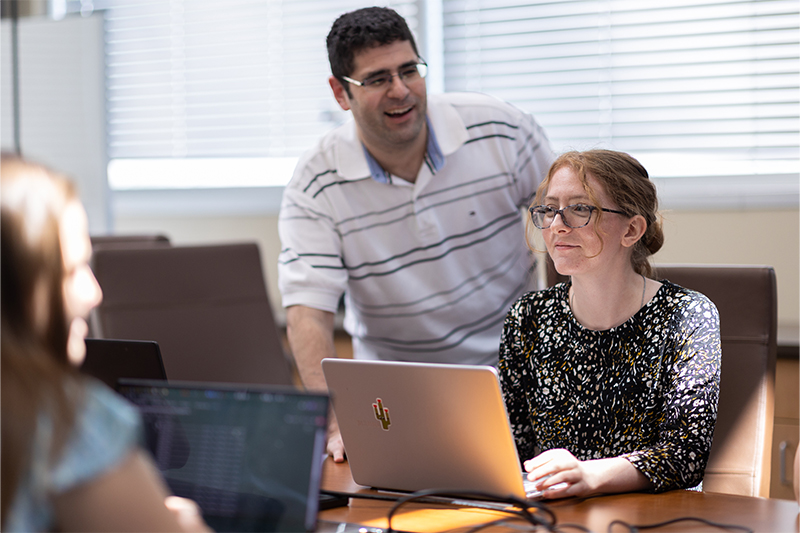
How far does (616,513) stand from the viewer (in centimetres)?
122

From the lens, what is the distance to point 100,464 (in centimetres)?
78

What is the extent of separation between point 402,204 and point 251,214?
1650mm

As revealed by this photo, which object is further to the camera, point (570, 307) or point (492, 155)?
point (492, 155)

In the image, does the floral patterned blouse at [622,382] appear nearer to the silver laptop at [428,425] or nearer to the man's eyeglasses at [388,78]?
the silver laptop at [428,425]

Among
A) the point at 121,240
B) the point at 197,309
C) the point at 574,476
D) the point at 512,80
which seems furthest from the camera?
the point at 512,80

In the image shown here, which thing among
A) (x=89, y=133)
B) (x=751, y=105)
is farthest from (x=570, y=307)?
(x=89, y=133)

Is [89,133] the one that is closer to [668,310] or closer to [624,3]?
[624,3]

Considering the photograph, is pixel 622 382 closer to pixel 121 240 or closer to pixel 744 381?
pixel 744 381

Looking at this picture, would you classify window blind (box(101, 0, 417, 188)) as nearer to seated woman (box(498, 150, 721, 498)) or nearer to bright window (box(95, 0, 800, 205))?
bright window (box(95, 0, 800, 205))

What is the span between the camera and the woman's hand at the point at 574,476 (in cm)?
127

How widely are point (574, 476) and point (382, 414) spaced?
0.32 metres

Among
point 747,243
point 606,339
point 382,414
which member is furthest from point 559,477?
point 747,243

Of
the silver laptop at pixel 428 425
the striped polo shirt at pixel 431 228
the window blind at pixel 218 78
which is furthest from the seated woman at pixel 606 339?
the window blind at pixel 218 78

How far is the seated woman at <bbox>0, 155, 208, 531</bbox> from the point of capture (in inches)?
30.2
